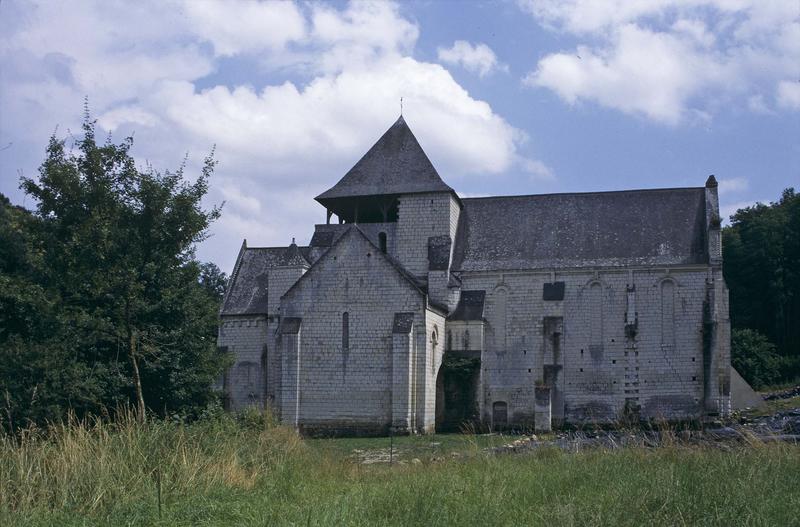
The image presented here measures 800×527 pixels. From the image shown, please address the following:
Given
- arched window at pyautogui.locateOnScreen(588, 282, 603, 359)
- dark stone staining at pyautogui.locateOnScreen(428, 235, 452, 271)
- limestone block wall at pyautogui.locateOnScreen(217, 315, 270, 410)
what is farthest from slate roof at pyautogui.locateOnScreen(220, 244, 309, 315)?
arched window at pyautogui.locateOnScreen(588, 282, 603, 359)

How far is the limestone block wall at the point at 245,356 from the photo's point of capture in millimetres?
40000

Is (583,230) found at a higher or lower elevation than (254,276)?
higher

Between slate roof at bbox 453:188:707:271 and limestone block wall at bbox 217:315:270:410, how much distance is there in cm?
959

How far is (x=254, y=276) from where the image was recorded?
139 ft

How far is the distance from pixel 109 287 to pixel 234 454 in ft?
26.9

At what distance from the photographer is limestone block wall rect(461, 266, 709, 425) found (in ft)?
120

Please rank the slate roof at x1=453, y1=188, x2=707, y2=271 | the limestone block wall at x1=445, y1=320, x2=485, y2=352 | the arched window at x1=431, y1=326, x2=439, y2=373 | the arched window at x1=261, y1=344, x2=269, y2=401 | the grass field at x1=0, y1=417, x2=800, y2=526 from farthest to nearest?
the arched window at x1=261, y1=344, x2=269, y2=401
the slate roof at x1=453, y1=188, x2=707, y2=271
the limestone block wall at x1=445, y1=320, x2=485, y2=352
the arched window at x1=431, y1=326, x2=439, y2=373
the grass field at x1=0, y1=417, x2=800, y2=526

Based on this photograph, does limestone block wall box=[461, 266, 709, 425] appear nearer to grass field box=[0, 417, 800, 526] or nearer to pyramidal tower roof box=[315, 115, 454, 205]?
pyramidal tower roof box=[315, 115, 454, 205]

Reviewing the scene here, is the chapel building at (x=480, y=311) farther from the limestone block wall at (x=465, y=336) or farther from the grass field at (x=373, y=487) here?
the grass field at (x=373, y=487)

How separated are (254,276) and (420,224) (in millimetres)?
8975

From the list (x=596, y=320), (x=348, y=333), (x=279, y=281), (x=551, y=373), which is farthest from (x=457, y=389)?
(x=279, y=281)

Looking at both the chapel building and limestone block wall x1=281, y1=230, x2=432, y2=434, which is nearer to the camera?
limestone block wall x1=281, y1=230, x2=432, y2=434

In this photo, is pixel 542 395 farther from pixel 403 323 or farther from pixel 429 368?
pixel 403 323

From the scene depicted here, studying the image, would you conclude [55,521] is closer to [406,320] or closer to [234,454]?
[234,454]
